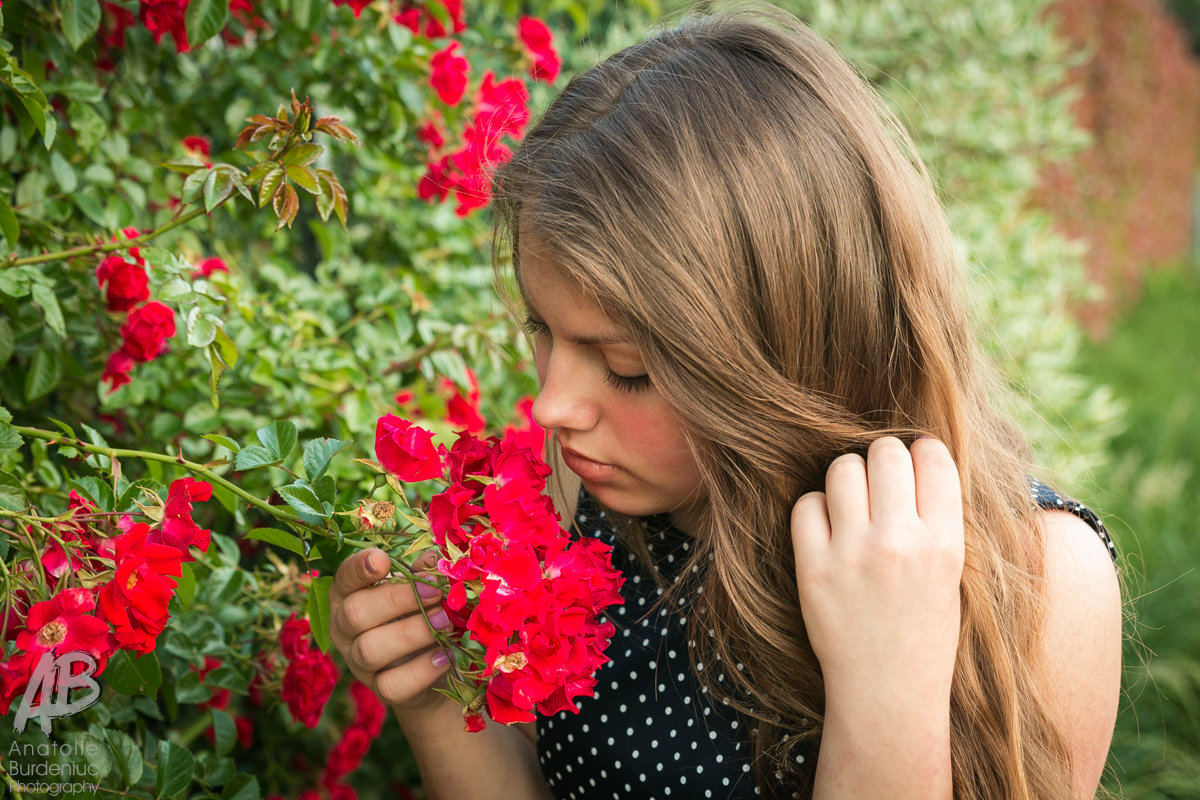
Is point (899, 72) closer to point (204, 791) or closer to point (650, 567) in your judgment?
point (650, 567)

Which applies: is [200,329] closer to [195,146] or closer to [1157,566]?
[195,146]

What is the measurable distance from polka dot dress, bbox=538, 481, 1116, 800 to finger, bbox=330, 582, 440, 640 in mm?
342

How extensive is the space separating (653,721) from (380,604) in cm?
45

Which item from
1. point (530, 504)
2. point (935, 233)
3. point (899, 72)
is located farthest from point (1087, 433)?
point (530, 504)

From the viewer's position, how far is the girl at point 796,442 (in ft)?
3.13

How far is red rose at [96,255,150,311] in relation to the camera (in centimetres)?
121

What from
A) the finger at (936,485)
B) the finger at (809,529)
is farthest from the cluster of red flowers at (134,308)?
the finger at (936,485)

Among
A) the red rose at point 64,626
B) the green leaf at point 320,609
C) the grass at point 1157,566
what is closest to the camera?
the red rose at point 64,626

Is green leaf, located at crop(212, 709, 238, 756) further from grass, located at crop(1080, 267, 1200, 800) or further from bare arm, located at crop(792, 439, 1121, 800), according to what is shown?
grass, located at crop(1080, 267, 1200, 800)

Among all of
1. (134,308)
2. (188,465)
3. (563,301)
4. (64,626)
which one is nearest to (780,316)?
(563,301)

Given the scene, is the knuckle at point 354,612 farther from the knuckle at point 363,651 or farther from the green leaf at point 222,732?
the green leaf at point 222,732

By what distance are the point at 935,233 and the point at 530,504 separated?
25.4 inches

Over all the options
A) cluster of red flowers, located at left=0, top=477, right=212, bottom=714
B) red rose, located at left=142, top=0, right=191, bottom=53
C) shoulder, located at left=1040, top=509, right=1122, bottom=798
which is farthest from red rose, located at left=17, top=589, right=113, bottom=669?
shoulder, located at left=1040, top=509, right=1122, bottom=798

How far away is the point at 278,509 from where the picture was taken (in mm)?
916
